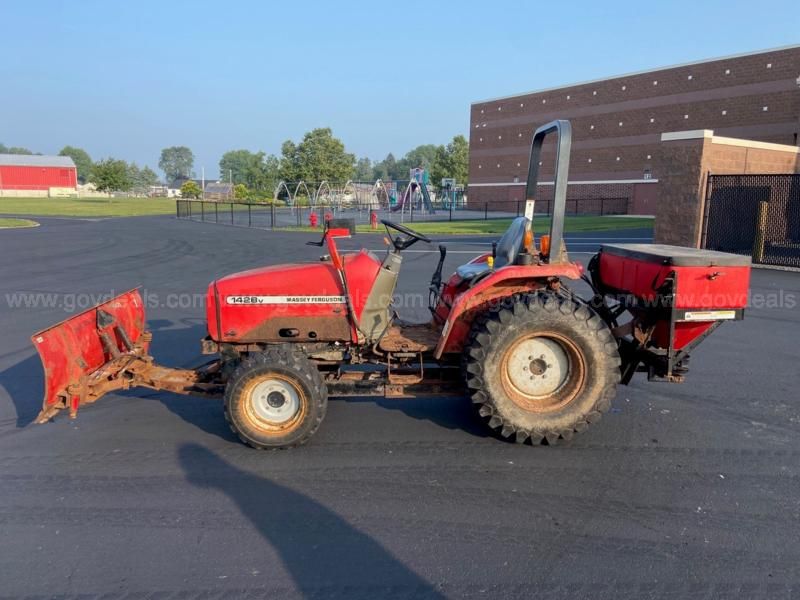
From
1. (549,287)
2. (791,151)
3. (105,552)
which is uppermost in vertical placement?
(791,151)

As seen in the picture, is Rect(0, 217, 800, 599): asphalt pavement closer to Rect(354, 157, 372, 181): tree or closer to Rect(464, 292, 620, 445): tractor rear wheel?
Rect(464, 292, 620, 445): tractor rear wheel

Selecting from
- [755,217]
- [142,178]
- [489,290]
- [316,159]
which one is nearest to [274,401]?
[489,290]

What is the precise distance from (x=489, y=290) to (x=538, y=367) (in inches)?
26.8

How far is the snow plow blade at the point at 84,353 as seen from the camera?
4.13 meters

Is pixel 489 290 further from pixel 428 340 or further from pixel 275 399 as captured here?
pixel 275 399

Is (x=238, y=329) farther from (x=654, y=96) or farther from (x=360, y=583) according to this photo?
(x=654, y=96)

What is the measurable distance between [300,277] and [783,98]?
1662 inches

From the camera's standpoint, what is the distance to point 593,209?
47969 millimetres

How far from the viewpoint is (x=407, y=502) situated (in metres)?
3.65

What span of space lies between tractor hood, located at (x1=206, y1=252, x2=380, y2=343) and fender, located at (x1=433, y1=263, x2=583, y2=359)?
0.68m

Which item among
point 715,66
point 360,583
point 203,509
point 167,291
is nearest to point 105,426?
point 203,509

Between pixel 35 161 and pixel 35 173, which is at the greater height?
pixel 35 161

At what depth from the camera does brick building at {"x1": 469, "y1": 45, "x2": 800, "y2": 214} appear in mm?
37719

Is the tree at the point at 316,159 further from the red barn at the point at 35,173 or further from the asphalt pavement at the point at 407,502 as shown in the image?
the asphalt pavement at the point at 407,502
